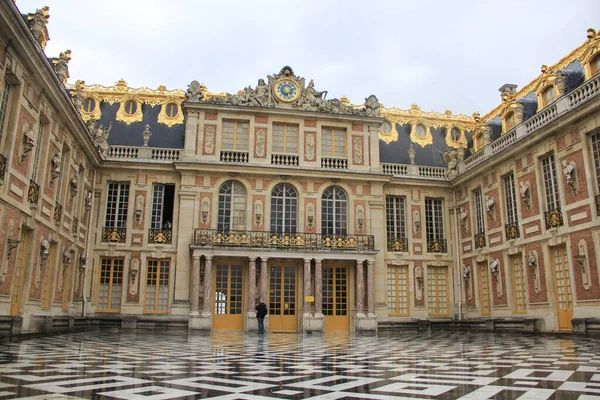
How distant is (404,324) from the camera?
74.2ft

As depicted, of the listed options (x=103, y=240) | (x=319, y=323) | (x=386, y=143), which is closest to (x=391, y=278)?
(x=319, y=323)

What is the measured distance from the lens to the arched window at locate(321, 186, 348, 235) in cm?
2321

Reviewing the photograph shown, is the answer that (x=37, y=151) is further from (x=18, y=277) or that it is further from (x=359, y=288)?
(x=359, y=288)

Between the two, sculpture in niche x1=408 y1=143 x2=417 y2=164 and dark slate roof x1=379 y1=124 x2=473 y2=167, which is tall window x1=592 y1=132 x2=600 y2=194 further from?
dark slate roof x1=379 y1=124 x2=473 y2=167

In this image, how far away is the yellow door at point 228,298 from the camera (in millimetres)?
21469

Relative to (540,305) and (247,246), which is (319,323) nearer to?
(247,246)

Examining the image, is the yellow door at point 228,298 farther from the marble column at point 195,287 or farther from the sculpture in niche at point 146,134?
the sculpture in niche at point 146,134

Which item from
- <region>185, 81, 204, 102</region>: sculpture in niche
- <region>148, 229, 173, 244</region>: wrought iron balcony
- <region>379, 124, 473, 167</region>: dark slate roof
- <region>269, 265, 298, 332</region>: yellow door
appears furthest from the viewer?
<region>379, 124, 473, 167</region>: dark slate roof

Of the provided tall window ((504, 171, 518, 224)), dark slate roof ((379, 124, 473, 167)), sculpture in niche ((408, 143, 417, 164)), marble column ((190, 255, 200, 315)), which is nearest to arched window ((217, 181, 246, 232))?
marble column ((190, 255, 200, 315))

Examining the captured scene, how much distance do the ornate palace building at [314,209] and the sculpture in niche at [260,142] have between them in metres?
0.05

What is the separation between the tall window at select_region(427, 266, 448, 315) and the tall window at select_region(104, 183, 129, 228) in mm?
14006

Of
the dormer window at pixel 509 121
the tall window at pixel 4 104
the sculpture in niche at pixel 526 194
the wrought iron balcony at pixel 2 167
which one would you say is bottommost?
the wrought iron balcony at pixel 2 167

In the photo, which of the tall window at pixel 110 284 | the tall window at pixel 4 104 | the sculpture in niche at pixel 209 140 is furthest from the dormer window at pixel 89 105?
the tall window at pixel 4 104

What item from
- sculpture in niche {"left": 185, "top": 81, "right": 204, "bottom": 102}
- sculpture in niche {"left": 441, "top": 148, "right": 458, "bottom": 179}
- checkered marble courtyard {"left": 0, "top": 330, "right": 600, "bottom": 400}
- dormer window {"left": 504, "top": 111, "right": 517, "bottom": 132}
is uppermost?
sculpture in niche {"left": 185, "top": 81, "right": 204, "bottom": 102}
